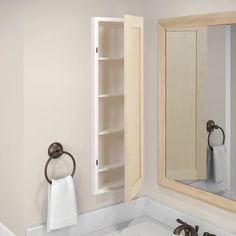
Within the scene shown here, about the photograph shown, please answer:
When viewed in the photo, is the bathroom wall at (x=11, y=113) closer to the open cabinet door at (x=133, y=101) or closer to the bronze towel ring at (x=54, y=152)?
the bronze towel ring at (x=54, y=152)

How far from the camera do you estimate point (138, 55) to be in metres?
2.15

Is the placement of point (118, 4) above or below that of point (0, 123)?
above

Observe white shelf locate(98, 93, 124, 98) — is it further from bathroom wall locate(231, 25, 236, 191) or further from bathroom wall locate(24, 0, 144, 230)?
A: bathroom wall locate(231, 25, 236, 191)

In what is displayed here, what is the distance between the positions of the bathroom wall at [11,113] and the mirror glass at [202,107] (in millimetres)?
901

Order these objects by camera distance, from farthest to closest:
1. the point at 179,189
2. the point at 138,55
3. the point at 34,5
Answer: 1. the point at 179,189
2. the point at 138,55
3. the point at 34,5

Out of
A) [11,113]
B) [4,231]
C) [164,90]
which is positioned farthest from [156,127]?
[4,231]

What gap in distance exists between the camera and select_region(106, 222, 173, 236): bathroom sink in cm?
231

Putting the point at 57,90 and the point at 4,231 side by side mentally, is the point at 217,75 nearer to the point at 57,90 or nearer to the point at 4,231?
the point at 57,90

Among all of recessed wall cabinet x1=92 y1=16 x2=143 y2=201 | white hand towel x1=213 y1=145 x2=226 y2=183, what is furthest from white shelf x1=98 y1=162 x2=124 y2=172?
white hand towel x1=213 y1=145 x2=226 y2=183

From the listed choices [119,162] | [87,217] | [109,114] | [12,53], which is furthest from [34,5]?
[87,217]

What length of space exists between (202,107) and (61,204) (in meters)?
0.97

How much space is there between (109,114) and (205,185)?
718 millimetres

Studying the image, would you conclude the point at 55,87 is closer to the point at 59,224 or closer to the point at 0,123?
the point at 0,123

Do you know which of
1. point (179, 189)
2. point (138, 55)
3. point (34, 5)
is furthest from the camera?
point (179, 189)
